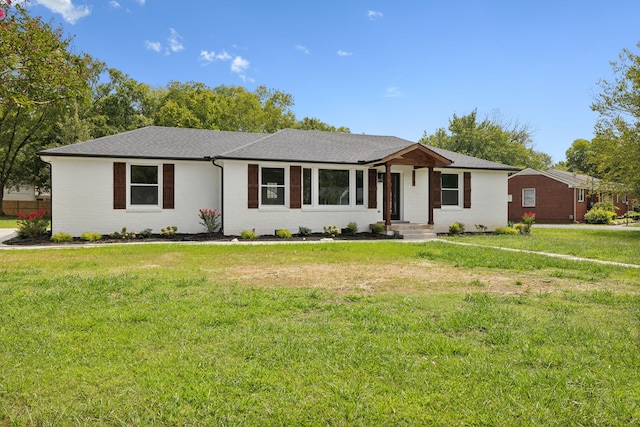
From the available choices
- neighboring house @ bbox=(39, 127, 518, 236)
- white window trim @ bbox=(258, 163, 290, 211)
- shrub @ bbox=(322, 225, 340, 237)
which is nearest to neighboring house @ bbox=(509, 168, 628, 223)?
neighboring house @ bbox=(39, 127, 518, 236)

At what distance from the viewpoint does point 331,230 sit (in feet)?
50.9

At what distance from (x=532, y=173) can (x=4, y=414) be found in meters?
33.4

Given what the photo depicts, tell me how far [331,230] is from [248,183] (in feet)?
12.3

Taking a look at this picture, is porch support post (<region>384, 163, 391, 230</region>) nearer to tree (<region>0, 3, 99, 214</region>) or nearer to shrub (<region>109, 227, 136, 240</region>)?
shrub (<region>109, 227, 136, 240</region>)

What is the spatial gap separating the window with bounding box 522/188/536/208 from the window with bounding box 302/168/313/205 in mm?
21813

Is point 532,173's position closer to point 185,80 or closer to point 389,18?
point 389,18

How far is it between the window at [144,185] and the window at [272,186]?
4.09m

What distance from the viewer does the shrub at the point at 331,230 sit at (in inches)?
607

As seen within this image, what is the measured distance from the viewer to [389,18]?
591 inches

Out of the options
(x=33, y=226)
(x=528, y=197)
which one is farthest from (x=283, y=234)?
(x=528, y=197)

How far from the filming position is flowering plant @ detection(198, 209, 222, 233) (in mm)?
14805

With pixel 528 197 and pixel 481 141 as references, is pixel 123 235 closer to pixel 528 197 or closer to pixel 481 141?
pixel 528 197

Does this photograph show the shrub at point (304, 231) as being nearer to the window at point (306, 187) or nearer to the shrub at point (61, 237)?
the window at point (306, 187)

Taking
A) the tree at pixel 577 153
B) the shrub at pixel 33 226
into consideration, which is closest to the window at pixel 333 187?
the shrub at pixel 33 226
